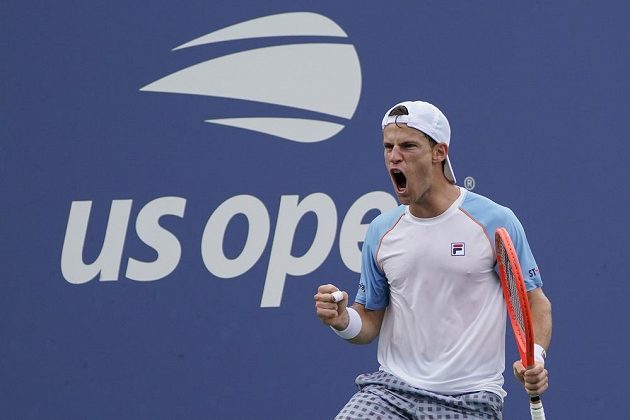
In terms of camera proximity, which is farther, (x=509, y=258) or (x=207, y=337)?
(x=207, y=337)

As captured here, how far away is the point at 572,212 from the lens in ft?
19.1

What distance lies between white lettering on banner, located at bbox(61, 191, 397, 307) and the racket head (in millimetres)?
1586

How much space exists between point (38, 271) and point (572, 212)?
240cm

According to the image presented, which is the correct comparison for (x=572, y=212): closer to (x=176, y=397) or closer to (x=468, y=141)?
(x=468, y=141)

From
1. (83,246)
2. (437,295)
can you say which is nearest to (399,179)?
(437,295)

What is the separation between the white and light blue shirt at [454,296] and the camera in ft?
14.1

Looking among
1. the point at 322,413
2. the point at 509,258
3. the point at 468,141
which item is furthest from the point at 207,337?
the point at 509,258

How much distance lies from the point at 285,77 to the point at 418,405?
6.83 feet

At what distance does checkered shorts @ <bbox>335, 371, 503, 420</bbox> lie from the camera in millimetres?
4270

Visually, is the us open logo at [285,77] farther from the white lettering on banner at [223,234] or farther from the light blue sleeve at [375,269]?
the light blue sleeve at [375,269]

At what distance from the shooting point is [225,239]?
19.2 feet

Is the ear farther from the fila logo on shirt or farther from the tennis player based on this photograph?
the fila logo on shirt

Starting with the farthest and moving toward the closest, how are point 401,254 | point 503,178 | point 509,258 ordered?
point 503,178
point 401,254
point 509,258

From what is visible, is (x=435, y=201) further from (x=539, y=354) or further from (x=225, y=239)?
(x=225, y=239)
